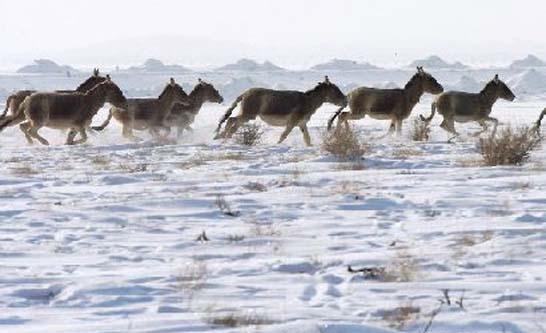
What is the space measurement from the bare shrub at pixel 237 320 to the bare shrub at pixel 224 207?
360 cm

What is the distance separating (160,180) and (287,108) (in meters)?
9.28

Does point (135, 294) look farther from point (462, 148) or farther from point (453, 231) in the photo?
point (462, 148)

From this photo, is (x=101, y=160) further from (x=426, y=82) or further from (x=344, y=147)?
(x=426, y=82)

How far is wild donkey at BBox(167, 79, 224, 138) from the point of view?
76.2ft

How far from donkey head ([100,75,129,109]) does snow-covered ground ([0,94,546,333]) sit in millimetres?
8009

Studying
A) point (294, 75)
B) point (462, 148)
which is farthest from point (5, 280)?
point (294, 75)

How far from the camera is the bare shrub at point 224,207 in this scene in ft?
28.9

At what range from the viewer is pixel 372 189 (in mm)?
10227

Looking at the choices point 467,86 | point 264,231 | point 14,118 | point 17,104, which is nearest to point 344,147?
point 264,231

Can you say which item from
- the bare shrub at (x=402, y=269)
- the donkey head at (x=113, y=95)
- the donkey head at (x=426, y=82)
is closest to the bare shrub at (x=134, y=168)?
the bare shrub at (x=402, y=269)

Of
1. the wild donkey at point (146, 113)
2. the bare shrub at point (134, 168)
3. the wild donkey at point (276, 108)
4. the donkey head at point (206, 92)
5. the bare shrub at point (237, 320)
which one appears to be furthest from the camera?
the donkey head at point (206, 92)

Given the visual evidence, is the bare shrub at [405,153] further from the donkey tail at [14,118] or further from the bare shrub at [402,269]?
the donkey tail at [14,118]

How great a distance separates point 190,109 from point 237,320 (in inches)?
748

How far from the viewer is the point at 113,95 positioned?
68.7 feet
